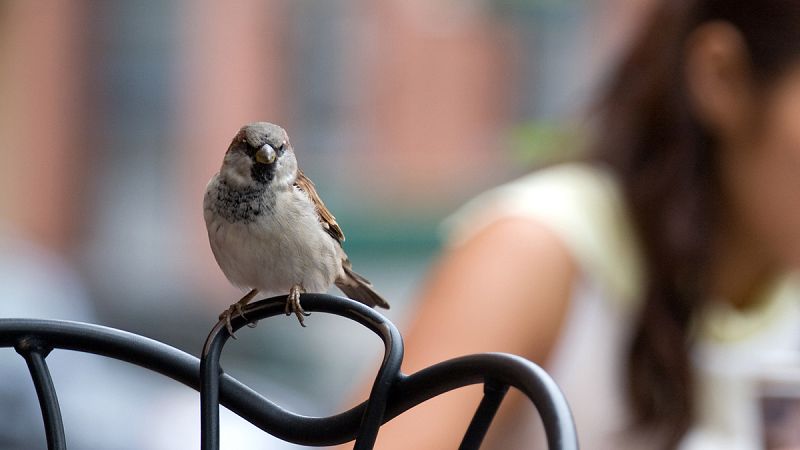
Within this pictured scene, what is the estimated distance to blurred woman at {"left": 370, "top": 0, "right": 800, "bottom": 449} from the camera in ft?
4.85

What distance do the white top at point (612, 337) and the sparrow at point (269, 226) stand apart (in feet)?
1.57

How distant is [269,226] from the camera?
1.01 metres

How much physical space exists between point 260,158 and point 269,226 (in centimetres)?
18

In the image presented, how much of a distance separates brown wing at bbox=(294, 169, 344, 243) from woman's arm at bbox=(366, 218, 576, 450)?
11.9 inches

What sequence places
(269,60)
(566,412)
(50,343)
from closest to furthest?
1. (566,412)
2. (50,343)
3. (269,60)

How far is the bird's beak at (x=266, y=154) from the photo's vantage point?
0.83 metres

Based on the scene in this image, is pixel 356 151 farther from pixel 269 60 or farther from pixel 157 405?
pixel 157 405

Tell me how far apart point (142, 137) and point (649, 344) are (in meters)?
9.04

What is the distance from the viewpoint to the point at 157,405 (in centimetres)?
544

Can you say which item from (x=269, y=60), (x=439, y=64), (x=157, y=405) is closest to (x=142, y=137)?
(x=269, y=60)

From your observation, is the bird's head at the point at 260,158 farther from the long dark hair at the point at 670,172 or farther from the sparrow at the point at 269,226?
the long dark hair at the point at 670,172

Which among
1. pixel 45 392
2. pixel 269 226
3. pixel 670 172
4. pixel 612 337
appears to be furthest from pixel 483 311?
pixel 45 392

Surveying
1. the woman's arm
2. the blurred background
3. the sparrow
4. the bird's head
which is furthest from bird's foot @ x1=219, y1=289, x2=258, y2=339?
the blurred background

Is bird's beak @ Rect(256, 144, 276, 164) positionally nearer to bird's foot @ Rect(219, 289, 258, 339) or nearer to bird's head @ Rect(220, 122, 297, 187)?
bird's head @ Rect(220, 122, 297, 187)
